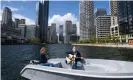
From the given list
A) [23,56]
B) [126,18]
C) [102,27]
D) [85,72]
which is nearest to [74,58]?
[85,72]

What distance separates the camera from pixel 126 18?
14275cm

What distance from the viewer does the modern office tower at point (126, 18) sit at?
137 m

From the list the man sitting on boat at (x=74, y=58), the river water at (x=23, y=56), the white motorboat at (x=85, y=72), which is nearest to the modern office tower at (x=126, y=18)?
the river water at (x=23, y=56)

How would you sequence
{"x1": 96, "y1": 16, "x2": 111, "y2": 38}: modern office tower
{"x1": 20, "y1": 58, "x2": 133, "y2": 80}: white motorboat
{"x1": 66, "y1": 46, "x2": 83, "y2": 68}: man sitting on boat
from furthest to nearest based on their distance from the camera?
{"x1": 96, "y1": 16, "x2": 111, "y2": 38}: modern office tower
{"x1": 66, "y1": 46, "x2": 83, "y2": 68}: man sitting on boat
{"x1": 20, "y1": 58, "x2": 133, "y2": 80}: white motorboat

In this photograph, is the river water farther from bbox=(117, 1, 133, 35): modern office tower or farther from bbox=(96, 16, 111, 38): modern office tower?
bbox=(96, 16, 111, 38): modern office tower

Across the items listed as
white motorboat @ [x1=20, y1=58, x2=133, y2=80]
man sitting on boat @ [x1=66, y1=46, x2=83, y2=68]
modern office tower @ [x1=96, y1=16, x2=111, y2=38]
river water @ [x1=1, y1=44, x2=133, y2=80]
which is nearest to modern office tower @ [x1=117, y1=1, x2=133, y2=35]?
modern office tower @ [x1=96, y1=16, x2=111, y2=38]

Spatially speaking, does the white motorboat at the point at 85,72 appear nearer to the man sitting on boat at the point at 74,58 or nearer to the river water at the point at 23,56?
the man sitting on boat at the point at 74,58

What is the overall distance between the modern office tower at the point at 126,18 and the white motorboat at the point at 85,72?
13264cm

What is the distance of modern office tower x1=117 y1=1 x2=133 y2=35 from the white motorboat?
132636mm

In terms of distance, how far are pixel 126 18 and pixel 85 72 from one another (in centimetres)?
14414

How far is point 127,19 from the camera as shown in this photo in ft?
463

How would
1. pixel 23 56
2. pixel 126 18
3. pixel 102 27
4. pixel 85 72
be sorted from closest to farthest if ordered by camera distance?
pixel 85 72 < pixel 23 56 < pixel 126 18 < pixel 102 27

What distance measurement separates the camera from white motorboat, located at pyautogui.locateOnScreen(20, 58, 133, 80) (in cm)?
802

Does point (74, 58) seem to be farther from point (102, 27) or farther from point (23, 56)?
point (102, 27)
